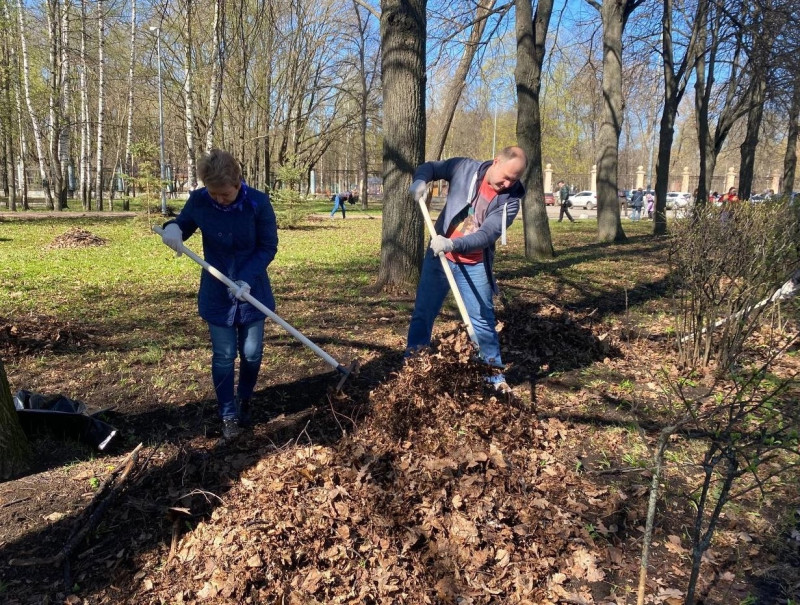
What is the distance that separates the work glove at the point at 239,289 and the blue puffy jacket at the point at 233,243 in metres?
0.04

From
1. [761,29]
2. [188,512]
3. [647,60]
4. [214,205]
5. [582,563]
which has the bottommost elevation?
[582,563]

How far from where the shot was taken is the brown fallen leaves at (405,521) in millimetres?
2250

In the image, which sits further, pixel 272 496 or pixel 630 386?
pixel 630 386

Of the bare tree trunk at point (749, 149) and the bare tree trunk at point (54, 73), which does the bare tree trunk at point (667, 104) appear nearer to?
the bare tree trunk at point (749, 149)

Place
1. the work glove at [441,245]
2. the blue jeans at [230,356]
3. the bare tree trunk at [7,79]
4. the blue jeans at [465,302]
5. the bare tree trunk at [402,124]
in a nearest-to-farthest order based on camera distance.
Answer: the blue jeans at [230,356], the work glove at [441,245], the blue jeans at [465,302], the bare tree trunk at [402,124], the bare tree trunk at [7,79]

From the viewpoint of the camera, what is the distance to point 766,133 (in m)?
20.6

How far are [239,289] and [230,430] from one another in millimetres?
878

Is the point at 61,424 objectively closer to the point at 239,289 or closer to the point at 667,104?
the point at 239,289

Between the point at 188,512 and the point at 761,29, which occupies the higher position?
the point at 761,29

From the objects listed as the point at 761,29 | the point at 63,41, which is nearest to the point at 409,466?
the point at 761,29

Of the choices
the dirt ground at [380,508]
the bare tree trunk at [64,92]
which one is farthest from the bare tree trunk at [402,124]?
the bare tree trunk at [64,92]

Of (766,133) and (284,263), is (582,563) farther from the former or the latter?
(766,133)

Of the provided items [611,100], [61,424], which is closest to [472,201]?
[61,424]

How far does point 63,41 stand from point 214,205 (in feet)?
68.5
